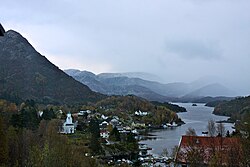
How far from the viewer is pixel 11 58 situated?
95500 millimetres

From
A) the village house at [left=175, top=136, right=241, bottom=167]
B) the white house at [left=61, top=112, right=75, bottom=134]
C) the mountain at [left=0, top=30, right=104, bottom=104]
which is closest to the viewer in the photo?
the village house at [left=175, top=136, right=241, bottom=167]

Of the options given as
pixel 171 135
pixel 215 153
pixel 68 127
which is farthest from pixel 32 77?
pixel 215 153

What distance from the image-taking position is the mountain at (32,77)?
79625 millimetres

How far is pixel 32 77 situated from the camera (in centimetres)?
8844

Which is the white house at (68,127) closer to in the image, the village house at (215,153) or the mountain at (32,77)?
the village house at (215,153)

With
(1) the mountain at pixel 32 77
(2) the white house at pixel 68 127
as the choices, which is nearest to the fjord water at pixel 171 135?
(2) the white house at pixel 68 127

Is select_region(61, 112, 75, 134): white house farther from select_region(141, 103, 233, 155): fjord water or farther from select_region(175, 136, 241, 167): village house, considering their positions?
select_region(175, 136, 241, 167): village house

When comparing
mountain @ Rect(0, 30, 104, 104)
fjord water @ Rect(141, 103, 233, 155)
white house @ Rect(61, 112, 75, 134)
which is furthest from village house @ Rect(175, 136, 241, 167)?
mountain @ Rect(0, 30, 104, 104)

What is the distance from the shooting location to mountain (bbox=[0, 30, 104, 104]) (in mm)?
79625

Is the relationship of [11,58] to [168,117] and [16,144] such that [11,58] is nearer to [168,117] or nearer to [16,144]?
[168,117]

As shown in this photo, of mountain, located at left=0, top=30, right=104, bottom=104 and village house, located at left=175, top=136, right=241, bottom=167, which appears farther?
mountain, located at left=0, top=30, right=104, bottom=104

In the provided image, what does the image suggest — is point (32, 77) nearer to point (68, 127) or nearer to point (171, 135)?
point (171, 135)

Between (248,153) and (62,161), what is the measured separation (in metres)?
4.59

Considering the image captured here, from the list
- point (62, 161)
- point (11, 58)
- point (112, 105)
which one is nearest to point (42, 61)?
point (11, 58)
